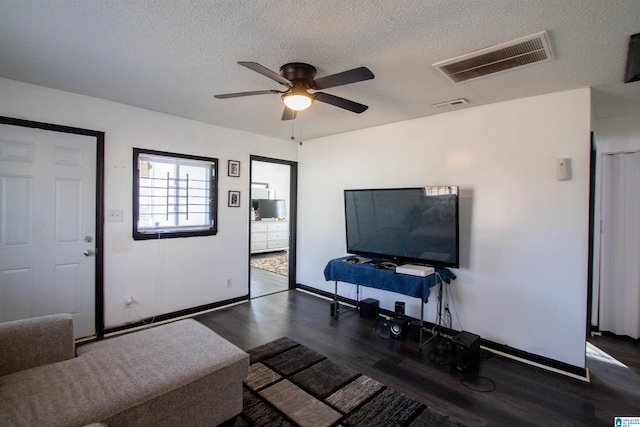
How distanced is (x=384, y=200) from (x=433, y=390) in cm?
199

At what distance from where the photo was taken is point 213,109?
341 centimetres

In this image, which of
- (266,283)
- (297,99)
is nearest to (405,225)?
(297,99)

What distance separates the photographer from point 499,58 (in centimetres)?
216

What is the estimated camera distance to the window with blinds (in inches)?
138

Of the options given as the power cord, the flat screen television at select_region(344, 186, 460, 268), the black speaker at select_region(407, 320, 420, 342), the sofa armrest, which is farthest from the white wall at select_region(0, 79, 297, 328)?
the power cord

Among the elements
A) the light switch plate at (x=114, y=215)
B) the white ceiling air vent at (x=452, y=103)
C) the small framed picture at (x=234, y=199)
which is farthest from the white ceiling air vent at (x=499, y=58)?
the light switch plate at (x=114, y=215)

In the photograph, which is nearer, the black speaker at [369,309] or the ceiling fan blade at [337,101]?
the ceiling fan blade at [337,101]

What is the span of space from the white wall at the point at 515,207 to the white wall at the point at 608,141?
4.05 feet

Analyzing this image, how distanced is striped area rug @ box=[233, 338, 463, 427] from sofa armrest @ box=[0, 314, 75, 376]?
4.01 ft

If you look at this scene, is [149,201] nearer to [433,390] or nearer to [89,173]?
[89,173]

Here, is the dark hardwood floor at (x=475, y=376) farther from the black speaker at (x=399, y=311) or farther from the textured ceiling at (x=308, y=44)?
the textured ceiling at (x=308, y=44)

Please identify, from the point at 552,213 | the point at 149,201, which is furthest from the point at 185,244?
the point at 552,213

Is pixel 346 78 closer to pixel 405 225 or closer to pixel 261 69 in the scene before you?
pixel 261 69

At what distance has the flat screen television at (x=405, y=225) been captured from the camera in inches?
123
